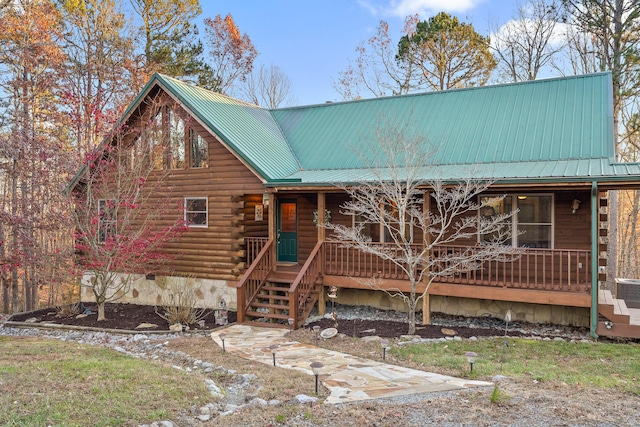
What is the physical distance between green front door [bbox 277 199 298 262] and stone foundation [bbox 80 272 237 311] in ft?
6.83

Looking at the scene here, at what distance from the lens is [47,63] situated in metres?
18.9

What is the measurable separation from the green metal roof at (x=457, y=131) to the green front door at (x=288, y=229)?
120 cm

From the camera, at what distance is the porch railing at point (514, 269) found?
9.93 meters

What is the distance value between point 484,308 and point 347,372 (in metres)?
5.52

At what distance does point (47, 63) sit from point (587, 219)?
19.7 metres

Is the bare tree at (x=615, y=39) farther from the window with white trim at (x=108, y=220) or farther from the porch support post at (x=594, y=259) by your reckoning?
the window with white trim at (x=108, y=220)

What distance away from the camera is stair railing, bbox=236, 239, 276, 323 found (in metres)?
12.0

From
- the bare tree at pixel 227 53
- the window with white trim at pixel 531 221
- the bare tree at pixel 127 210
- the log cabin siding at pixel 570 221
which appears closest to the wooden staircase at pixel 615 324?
the log cabin siding at pixel 570 221

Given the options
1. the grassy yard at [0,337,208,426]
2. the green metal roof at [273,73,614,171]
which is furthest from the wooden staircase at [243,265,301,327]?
the grassy yard at [0,337,208,426]

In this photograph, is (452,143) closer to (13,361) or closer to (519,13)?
(13,361)

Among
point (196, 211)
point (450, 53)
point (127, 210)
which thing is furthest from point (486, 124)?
point (450, 53)

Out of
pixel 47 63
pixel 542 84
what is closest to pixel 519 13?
pixel 542 84

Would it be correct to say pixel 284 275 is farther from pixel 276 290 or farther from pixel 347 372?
pixel 347 372

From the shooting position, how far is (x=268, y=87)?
99.6 feet
